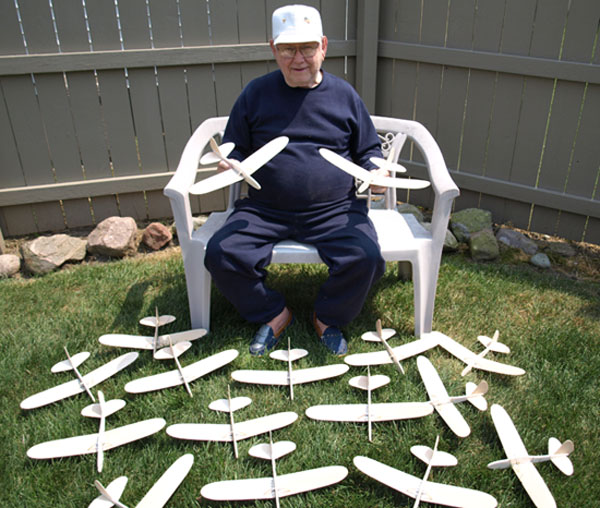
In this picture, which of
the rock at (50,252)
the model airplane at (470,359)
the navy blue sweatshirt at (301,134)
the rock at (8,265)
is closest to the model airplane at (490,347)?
the model airplane at (470,359)

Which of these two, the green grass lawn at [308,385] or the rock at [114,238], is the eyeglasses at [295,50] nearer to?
the green grass lawn at [308,385]

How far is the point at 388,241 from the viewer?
7.82 feet

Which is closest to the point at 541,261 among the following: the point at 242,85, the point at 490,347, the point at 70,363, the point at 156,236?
the point at 490,347

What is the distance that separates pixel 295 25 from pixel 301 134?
1.50 feet

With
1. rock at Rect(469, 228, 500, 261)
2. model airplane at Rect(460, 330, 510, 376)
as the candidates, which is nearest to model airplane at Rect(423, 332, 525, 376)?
model airplane at Rect(460, 330, 510, 376)

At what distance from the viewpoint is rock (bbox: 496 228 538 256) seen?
11.2ft

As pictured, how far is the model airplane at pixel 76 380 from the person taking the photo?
209 cm

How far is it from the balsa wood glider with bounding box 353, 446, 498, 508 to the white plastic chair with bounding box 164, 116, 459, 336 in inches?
32.8

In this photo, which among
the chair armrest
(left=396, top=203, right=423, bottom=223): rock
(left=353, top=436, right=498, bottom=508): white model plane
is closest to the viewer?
(left=353, top=436, right=498, bottom=508): white model plane

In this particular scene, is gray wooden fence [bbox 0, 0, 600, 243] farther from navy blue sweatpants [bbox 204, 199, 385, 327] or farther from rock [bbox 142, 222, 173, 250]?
navy blue sweatpants [bbox 204, 199, 385, 327]

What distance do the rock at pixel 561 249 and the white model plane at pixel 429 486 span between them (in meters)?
2.11

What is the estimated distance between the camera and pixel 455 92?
3.68 m

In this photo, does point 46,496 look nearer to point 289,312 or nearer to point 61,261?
point 289,312

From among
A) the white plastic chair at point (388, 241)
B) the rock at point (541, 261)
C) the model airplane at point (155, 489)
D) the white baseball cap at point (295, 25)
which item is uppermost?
the white baseball cap at point (295, 25)
